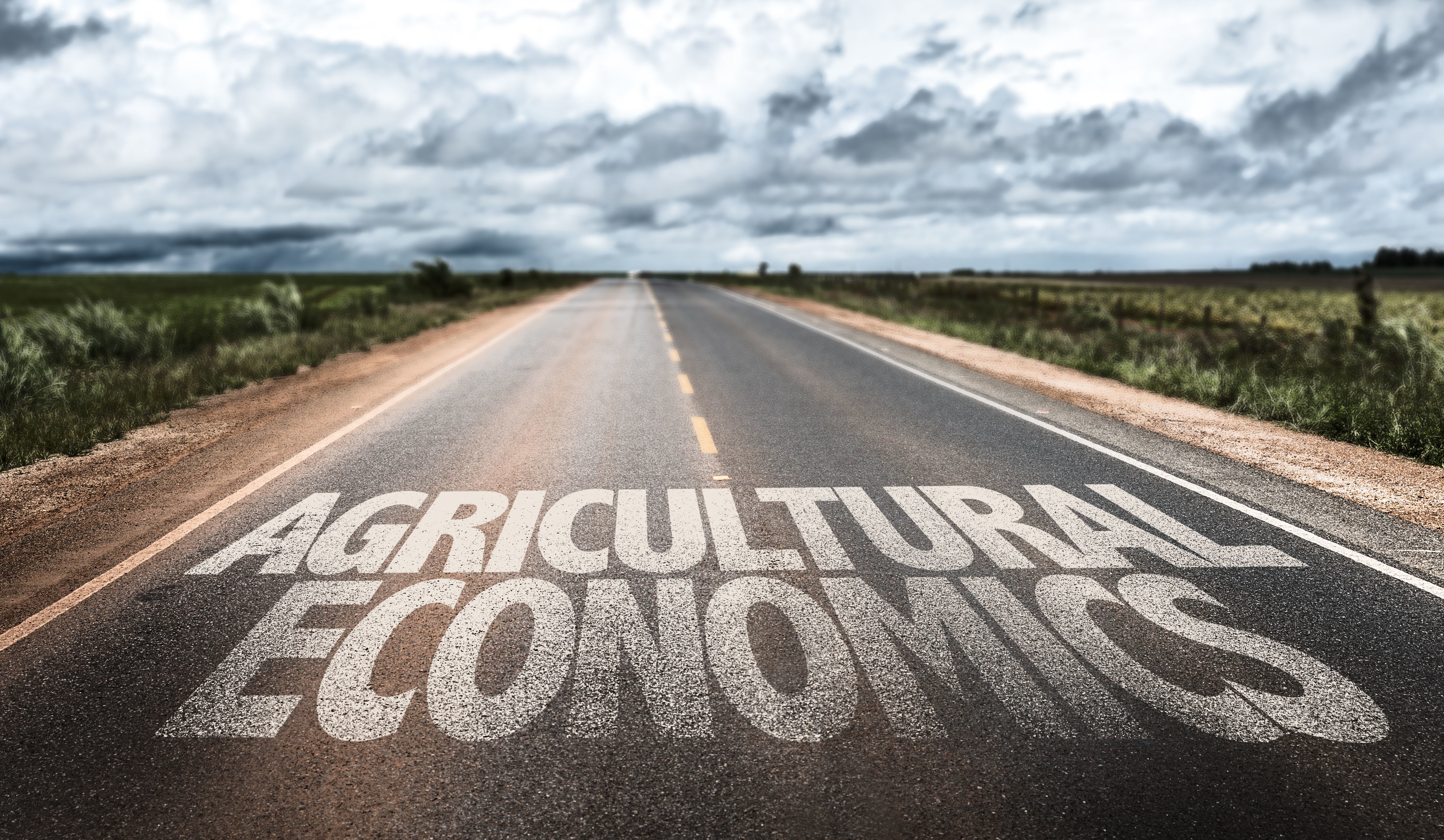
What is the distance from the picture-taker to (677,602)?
4.15 m

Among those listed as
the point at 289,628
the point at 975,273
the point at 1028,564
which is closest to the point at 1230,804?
the point at 1028,564

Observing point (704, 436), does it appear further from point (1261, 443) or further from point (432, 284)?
point (432, 284)

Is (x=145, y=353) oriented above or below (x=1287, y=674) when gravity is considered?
below

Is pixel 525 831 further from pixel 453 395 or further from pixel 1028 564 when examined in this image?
pixel 453 395

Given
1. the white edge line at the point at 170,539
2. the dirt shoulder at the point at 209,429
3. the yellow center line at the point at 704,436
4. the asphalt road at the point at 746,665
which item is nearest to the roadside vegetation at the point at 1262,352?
the asphalt road at the point at 746,665

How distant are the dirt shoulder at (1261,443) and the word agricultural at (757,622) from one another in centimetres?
197

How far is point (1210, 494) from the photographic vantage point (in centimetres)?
623

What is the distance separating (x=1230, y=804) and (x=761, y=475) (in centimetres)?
424

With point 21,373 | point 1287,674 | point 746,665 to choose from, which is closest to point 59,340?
point 21,373

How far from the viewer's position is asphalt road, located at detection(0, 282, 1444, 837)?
267cm

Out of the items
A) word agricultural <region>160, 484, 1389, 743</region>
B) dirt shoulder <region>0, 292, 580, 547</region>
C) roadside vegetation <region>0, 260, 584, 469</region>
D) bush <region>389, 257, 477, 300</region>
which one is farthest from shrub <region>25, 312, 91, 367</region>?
bush <region>389, 257, 477, 300</region>

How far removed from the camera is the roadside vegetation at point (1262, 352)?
889 cm

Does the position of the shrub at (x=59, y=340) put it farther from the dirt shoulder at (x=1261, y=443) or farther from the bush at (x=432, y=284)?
the bush at (x=432, y=284)

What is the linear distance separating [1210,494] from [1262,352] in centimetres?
1376
